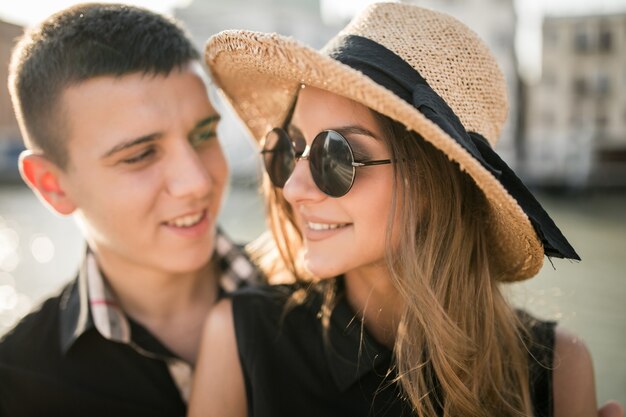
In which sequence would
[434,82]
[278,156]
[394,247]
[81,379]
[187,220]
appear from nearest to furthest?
[434,82] < [394,247] < [278,156] < [81,379] < [187,220]

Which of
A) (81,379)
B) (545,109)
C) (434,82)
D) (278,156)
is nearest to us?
(434,82)

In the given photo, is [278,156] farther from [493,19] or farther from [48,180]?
[493,19]

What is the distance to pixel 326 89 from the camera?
1.59 metres

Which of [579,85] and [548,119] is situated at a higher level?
[579,85]

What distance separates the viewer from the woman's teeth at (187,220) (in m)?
2.18

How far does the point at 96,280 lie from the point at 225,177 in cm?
72

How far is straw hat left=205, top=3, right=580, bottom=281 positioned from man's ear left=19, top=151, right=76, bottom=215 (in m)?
0.96

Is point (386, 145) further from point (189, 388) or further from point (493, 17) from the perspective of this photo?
point (493, 17)

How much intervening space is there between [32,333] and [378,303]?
4.65ft

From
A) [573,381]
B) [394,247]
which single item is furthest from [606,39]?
[394,247]

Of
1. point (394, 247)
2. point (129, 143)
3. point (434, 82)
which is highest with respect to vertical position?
point (434, 82)

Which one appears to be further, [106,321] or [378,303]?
[106,321]

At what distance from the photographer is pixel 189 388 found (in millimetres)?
2150

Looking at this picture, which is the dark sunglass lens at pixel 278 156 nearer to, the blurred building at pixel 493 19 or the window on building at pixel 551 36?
the blurred building at pixel 493 19
